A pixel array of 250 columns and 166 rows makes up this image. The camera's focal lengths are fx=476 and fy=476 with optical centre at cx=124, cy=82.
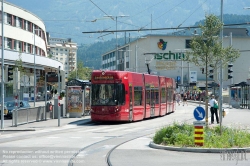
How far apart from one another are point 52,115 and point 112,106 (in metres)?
8.22

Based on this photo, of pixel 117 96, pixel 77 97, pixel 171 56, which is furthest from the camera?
pixel 171 56

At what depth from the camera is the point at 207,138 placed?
17.6 metres

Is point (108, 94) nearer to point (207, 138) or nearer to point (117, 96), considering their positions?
point (117, 96)

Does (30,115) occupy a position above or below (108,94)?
below

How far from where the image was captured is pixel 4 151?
16562 millimetres

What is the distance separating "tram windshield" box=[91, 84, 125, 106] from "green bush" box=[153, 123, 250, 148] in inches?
425

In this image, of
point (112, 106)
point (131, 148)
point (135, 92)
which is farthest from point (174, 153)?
point (135, 92)

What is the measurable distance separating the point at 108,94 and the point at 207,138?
13351 millimetres

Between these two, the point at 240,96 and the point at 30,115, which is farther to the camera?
the point at 240,96

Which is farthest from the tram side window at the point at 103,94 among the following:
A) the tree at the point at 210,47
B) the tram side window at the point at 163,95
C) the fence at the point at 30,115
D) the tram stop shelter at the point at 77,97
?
the tree at the point at 210,47

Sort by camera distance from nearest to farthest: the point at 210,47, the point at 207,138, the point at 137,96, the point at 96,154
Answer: the point at 96,154
the point at 207,138
the point at 210,47
the point at 137,96

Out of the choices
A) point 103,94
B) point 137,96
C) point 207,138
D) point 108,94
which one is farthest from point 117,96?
point 207,138

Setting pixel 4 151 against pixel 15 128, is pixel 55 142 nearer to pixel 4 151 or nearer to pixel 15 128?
pixel 4 151

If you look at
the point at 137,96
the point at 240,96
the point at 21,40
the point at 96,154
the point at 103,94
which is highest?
the point at 21,40
